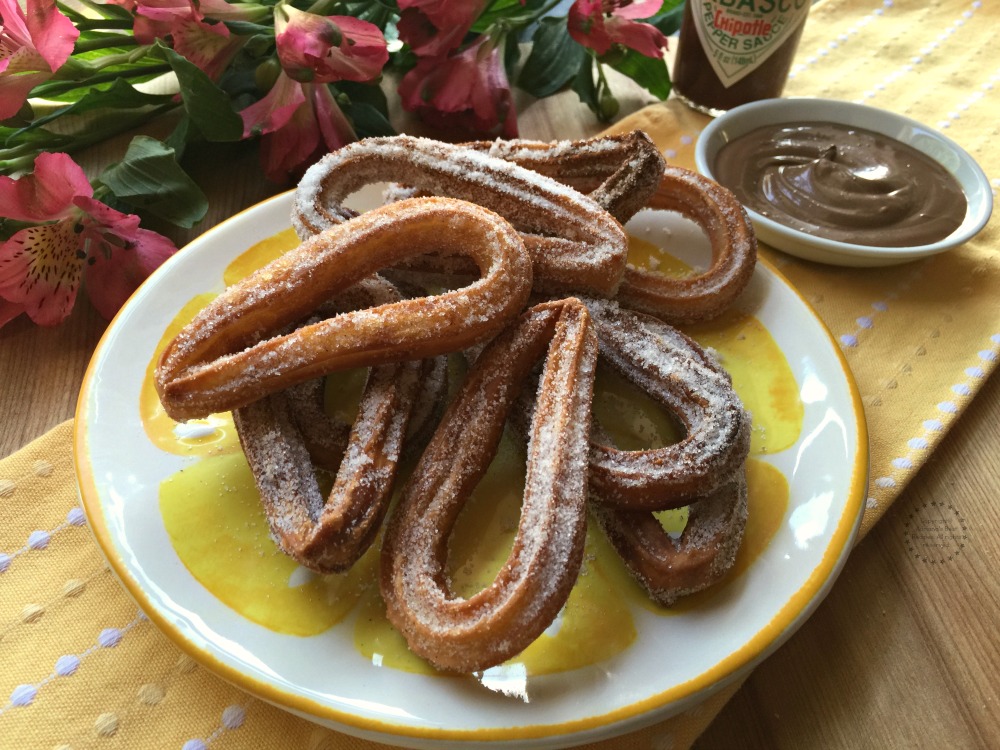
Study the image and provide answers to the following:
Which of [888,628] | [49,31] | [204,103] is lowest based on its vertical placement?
[888,628]

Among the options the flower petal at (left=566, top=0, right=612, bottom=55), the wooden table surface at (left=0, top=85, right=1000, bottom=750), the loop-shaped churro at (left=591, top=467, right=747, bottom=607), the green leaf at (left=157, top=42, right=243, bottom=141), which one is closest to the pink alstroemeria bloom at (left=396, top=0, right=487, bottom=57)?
the flower petal at (left=566, top=0, right=612, bottom=55)

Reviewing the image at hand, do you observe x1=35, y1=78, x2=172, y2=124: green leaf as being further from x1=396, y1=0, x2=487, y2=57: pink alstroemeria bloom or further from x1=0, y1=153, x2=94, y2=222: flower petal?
x1=396, y1=0, x2=487, y2=57: pink alstroemeria bloom

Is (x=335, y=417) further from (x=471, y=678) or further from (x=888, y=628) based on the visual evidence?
(x=888, y=628)

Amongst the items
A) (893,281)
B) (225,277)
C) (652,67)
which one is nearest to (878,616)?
(893,281)

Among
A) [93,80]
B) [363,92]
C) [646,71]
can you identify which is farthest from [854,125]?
[93,80]

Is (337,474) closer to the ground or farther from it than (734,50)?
closer to the ground

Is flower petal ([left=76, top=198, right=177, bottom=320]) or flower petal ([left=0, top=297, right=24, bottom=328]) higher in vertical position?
flower petal ([left=76, top=198, right=177, bottom=320])

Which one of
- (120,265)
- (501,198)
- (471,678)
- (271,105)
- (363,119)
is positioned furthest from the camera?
(363,119)

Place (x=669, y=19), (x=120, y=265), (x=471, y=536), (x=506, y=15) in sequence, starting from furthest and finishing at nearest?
(x=669, y=19)
(x=506, y=15)
(x=120, y=265)
(x=471, y=536)
